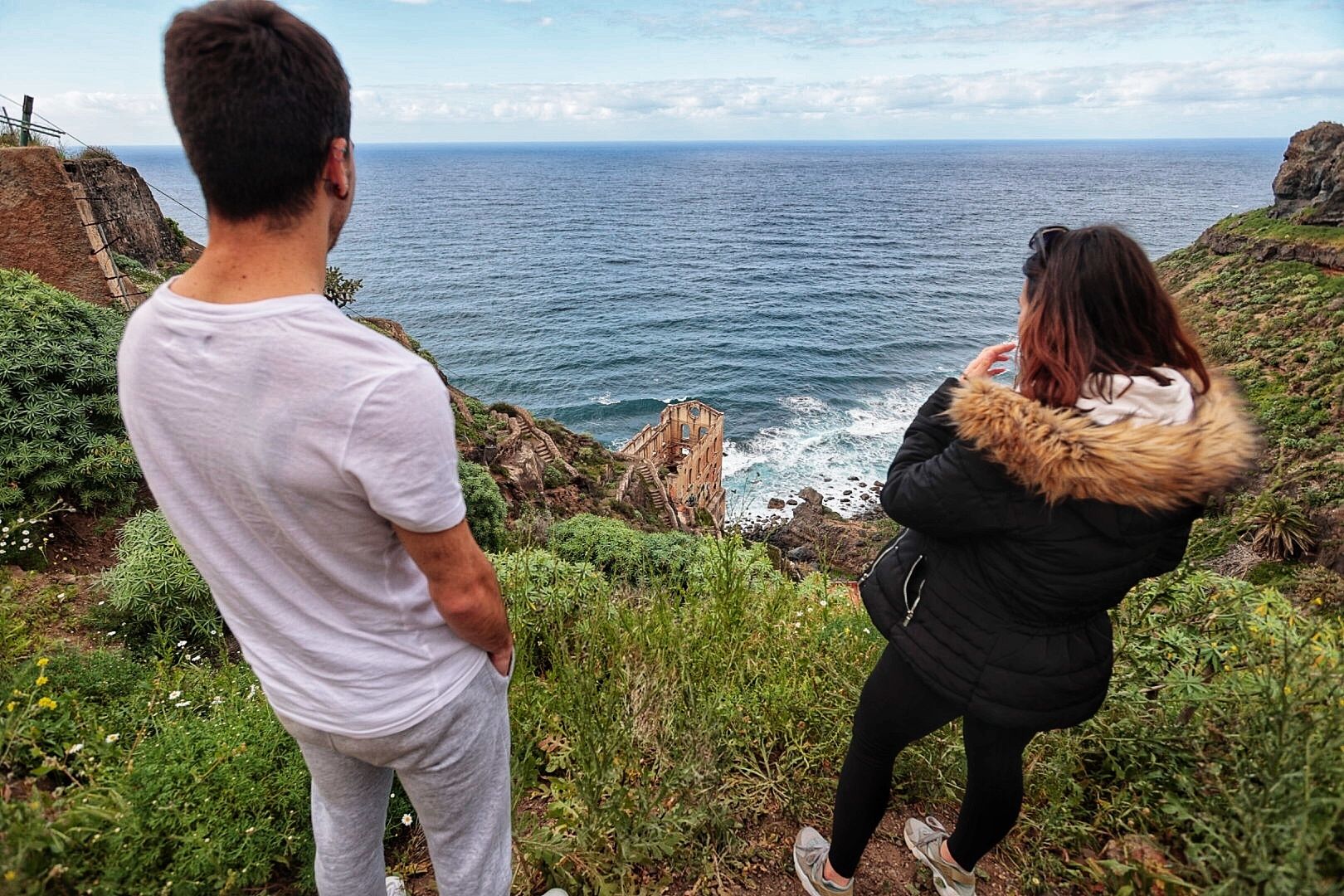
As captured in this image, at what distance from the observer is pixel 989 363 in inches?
88.4

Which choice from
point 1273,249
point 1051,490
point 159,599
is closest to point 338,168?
point 1051,490

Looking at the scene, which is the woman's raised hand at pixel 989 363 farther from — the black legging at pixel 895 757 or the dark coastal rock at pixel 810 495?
the dark coastal rock at pixel 810 495

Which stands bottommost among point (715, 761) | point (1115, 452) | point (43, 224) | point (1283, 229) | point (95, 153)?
point (715, 761)

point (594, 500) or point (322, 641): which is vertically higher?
point (322, 641)

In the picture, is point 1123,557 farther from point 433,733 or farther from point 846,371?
point 846,371

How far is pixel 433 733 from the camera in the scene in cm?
168

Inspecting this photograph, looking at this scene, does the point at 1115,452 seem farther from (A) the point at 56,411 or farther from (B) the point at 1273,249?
(B) the point at 1273,249

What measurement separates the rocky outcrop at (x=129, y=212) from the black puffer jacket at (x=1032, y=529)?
81.8ft

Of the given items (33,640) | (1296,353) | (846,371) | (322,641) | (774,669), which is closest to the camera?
(322,641)

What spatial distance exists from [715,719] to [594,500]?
55.5 ft

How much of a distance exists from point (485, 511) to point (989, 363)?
11.8 metres

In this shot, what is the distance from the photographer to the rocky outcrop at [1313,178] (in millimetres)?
44219

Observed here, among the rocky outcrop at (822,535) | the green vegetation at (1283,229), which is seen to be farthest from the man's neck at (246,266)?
the green vegetation at (1283,229)

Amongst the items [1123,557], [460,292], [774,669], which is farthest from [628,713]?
[460,292]
